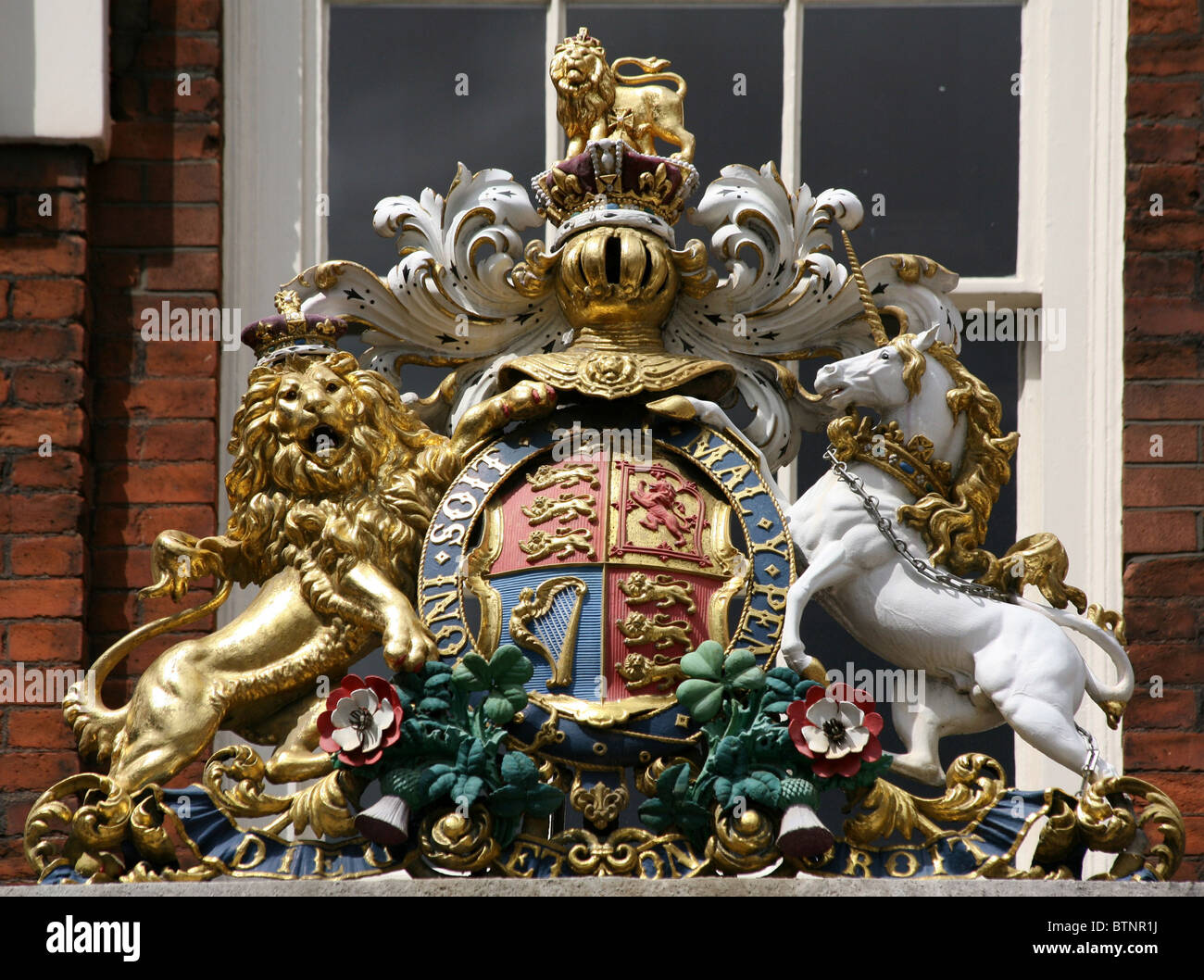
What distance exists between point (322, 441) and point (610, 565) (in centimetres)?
74

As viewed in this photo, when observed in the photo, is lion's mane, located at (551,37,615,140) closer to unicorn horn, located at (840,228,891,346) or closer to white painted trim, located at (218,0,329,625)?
unicorn horn, located at (840,228,891,346)

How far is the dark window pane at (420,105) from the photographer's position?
21.3 ft

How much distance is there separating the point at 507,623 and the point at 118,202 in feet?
6.24

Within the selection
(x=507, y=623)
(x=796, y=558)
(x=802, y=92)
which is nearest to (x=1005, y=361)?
(x=802, y=92)

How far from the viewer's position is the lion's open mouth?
17.4 ft

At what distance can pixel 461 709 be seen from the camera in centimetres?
495

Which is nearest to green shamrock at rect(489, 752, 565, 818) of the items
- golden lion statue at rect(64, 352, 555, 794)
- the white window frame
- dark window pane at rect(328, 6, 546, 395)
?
golden lion statue at rect(64, 352, 555, 794)

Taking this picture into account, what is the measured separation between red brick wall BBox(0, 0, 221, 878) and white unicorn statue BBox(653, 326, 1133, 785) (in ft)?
5.15

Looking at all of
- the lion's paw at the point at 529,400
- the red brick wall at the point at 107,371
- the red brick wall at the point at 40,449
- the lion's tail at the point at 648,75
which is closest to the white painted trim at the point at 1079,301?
the lion's tail at the point at 648,75

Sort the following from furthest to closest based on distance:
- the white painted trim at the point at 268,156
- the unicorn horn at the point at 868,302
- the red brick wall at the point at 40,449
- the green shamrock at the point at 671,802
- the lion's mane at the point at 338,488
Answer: the white painted trim at the point at 268,156, the red brick wall at the point at 40,449, the unicorn horn at the point at 868,302, the lion's mane at the point at 338,488, the green shamrock at the point at 671,802

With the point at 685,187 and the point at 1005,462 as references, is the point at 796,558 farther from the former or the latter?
the point at 685,187

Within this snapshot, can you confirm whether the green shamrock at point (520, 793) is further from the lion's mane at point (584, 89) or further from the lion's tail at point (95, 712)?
the lion's mane at point (584, 89)

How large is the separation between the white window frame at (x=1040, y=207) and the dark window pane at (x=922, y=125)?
0.17 feet

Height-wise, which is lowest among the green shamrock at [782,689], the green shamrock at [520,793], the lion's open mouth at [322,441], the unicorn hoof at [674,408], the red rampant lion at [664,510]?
the green shamrock at [520,793]
